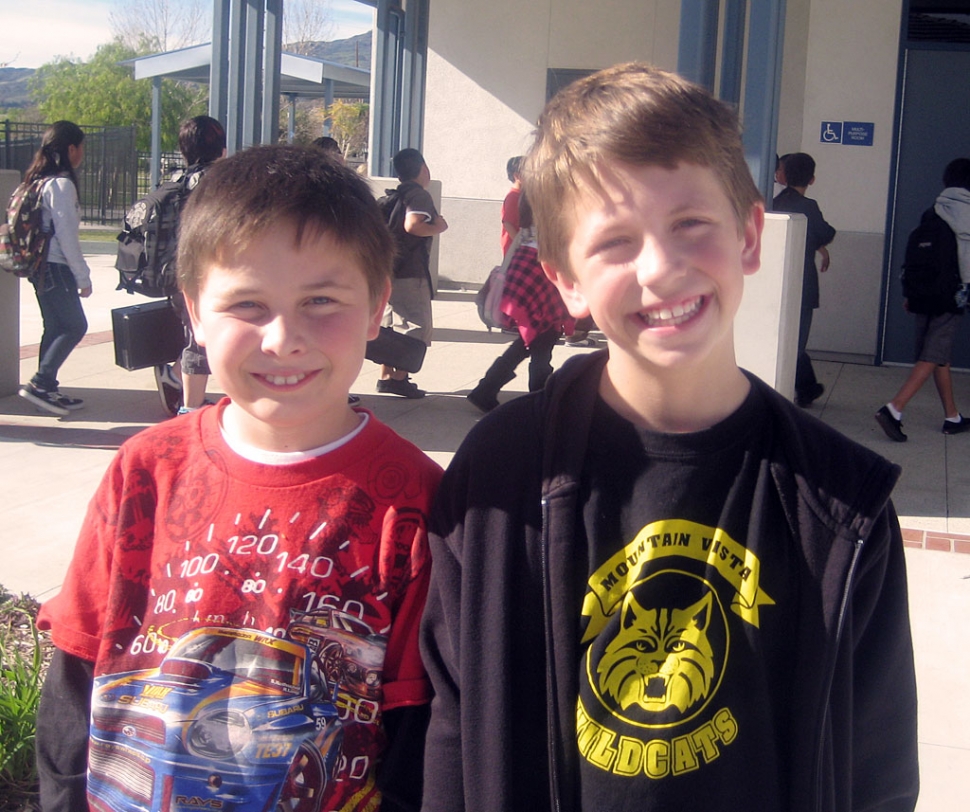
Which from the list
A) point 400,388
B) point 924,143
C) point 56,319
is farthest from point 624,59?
point 56,319

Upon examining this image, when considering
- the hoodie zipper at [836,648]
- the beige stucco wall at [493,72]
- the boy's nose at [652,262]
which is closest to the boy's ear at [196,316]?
the boy's nose at [652,262]

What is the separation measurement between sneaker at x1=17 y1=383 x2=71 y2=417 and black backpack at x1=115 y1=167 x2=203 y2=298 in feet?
3.83

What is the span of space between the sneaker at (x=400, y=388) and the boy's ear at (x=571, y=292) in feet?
21.2

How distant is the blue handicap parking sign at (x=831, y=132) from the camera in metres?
10.2

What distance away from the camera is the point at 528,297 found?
268 inches

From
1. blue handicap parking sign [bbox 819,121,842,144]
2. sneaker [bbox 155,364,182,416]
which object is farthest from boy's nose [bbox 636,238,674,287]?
blue handicap parking sign [bbox 819,121,842,144]

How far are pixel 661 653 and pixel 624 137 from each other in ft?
2.26

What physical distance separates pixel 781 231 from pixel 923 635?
1.87m

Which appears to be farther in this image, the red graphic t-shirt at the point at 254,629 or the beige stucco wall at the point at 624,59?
the beige stucco wall at the point at 624,59

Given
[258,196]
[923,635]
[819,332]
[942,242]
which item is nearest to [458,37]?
[819,332]

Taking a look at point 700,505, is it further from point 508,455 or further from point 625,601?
point 508,455

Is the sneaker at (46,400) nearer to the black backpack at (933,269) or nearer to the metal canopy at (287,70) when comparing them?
the black backpack at (933,269)

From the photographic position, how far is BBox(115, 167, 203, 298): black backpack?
624 cm

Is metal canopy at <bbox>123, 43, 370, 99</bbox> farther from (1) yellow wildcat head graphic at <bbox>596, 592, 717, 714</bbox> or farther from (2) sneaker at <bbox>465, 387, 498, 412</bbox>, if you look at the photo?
(1) yellow wildcat head graphic at <bbox>596, 592, 717, 714</bbox>
